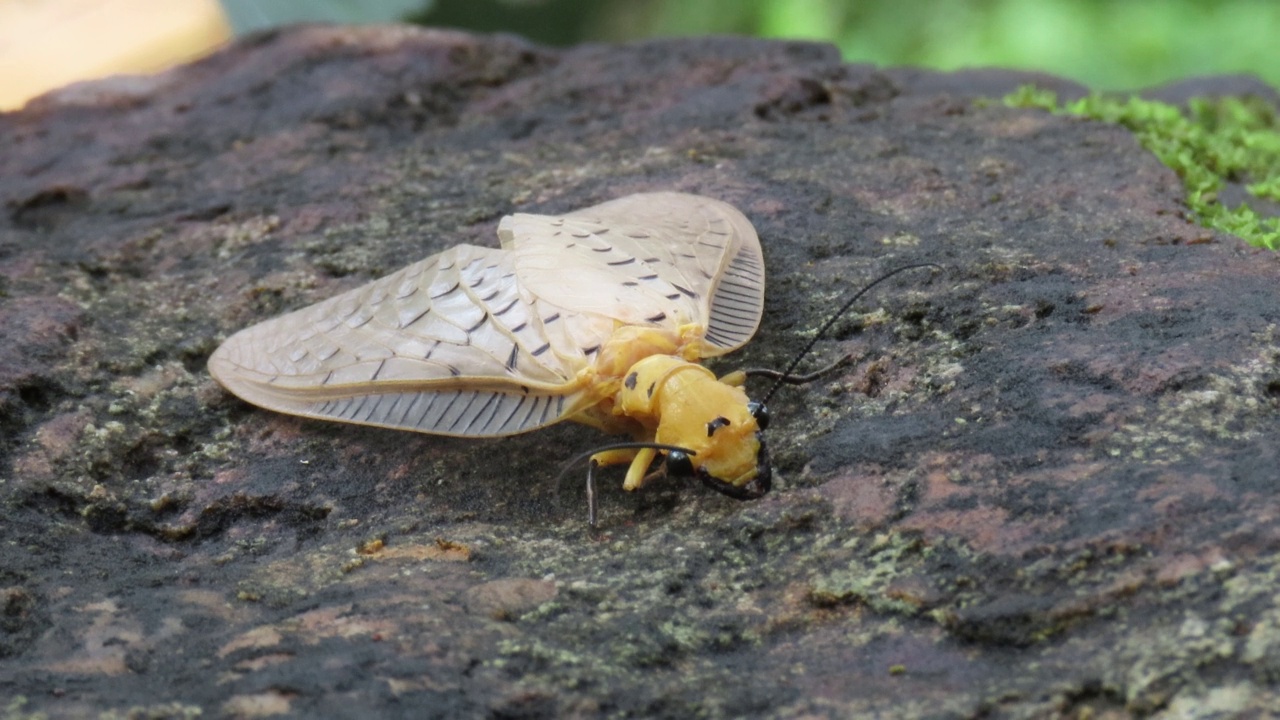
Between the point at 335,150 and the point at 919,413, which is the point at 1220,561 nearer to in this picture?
the point at 919,413

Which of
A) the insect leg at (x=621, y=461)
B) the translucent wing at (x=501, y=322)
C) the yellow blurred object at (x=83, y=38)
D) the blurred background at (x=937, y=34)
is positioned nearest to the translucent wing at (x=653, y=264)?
the translucent wing at (x=501, y=322)

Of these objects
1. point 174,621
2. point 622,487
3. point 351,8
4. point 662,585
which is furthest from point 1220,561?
point 351,8

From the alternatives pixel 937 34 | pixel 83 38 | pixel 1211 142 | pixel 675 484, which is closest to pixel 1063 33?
pixel 937 34

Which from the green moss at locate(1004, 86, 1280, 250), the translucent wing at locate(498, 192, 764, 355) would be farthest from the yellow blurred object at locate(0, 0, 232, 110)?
the green moss at locate(1004, 86, 1280, 250)

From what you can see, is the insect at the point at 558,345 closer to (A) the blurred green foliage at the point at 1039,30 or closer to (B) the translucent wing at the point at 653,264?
(B) the translucent wing at the point at 653,264

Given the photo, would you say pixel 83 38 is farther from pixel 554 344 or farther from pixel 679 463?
pixel 679 463
